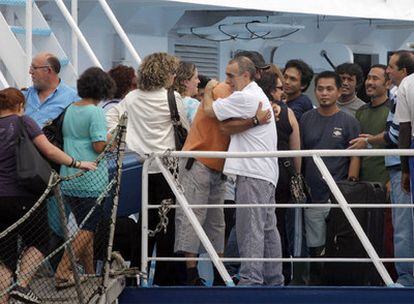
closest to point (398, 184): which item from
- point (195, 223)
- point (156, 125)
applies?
point (195, 223)

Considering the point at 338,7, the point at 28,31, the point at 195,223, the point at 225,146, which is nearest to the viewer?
the point at 195,223

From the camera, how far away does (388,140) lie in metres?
7.66

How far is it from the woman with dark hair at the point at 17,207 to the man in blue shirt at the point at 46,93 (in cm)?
117

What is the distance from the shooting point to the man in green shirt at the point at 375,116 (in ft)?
26.5

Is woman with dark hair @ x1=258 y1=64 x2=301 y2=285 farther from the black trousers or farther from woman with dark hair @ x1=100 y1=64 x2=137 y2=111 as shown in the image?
woman with dark hair @ x1=100 y1=64 x2=137 y2=111

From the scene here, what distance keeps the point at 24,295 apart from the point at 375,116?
315cm

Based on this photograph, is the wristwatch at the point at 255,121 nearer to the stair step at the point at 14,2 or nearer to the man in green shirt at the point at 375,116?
the man in green shirt at the point at 375,116

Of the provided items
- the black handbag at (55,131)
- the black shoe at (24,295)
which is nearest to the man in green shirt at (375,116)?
the black handbag at (55,131)

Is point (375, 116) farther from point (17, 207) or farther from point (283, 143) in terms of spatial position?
point (17, 207)

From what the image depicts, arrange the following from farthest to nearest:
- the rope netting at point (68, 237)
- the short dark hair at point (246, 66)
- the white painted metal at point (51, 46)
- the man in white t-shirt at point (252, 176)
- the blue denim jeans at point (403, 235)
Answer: the white painted metal at point (51, 46)
the blue denim jeans at point (403, 235)
the short dark hair at point (246, 66)
the man in white t-shirt at point (252, 176)
the rope netting at point (68, 237)

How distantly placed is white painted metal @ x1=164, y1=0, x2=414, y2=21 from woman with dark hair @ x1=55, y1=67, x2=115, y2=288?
3975 millimetres

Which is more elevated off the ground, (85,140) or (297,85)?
(297,85)

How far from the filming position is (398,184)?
24.6ft

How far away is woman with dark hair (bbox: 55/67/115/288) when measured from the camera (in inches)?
269
